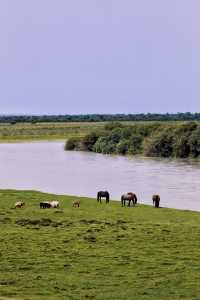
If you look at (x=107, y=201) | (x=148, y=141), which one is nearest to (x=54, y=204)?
(x=107, y=201)

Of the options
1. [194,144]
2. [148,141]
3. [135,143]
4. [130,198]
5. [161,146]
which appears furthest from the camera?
[135,143]

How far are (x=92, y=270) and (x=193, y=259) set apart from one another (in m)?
2.76

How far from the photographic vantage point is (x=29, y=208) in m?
29.1

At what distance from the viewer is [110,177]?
153 ft

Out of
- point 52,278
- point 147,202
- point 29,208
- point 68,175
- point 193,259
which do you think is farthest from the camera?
point 68,175

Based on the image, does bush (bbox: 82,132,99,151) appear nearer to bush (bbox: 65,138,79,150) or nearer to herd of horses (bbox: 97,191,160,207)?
bush (bbox: 65,138,79,150)

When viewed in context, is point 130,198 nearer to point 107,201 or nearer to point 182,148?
point 107,201

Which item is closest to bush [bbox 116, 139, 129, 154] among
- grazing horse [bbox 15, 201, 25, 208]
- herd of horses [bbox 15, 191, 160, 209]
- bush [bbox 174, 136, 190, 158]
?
bush [bbox 174, 136, 190, 158]

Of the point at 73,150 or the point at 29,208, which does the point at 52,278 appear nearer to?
the point at 29,208

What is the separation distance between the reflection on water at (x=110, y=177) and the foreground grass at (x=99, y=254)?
656cm

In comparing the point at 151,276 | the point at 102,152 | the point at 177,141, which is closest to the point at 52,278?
the point at 151,276

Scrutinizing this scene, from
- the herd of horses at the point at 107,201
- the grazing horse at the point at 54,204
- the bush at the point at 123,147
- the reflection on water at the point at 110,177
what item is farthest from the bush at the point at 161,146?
the grazing horse at the point at 54,204

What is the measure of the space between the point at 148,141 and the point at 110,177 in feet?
94.2

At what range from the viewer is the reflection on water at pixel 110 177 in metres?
37.3
